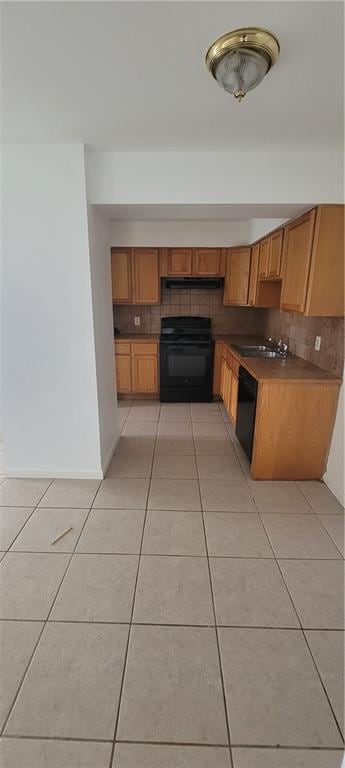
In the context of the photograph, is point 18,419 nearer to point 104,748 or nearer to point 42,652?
point 42,652

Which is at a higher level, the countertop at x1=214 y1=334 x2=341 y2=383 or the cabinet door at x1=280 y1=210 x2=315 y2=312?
the cabinet door at x1=280 y1=210 x2=315 y2=312

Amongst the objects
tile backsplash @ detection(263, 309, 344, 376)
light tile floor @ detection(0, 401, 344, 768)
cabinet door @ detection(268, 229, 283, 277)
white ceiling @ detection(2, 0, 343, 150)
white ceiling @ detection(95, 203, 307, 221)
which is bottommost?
light tile floor @ detection(0, 401, 344, 768)

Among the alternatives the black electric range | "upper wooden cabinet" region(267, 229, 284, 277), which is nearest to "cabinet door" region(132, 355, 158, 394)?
the black electric range

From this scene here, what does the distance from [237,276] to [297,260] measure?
5.18 feet

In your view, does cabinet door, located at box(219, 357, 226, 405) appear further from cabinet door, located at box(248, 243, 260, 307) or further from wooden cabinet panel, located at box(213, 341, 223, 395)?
cabinet door, located at box(248, 243, 260, 307)

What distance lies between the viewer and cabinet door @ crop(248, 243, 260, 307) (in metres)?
3.42

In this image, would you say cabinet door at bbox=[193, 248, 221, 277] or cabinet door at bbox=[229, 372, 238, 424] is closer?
cabinet door at bbox=[229, 372, 238, 424]

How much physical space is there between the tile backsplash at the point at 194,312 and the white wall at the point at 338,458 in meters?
2.33

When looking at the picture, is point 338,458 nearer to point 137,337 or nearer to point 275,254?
point 275,254

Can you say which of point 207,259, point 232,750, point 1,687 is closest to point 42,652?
point 1,687

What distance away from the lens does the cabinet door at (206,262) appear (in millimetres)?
3986

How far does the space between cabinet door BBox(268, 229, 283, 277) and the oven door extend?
51.2 inches

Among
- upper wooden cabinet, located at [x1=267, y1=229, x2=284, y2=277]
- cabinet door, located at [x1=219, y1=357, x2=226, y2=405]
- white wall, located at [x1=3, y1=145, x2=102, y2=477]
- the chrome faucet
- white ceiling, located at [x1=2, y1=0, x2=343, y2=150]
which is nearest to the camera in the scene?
white ceiling, located at [x1=2, y1=0, x2=343, y2=150]

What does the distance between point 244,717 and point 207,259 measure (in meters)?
3.98
